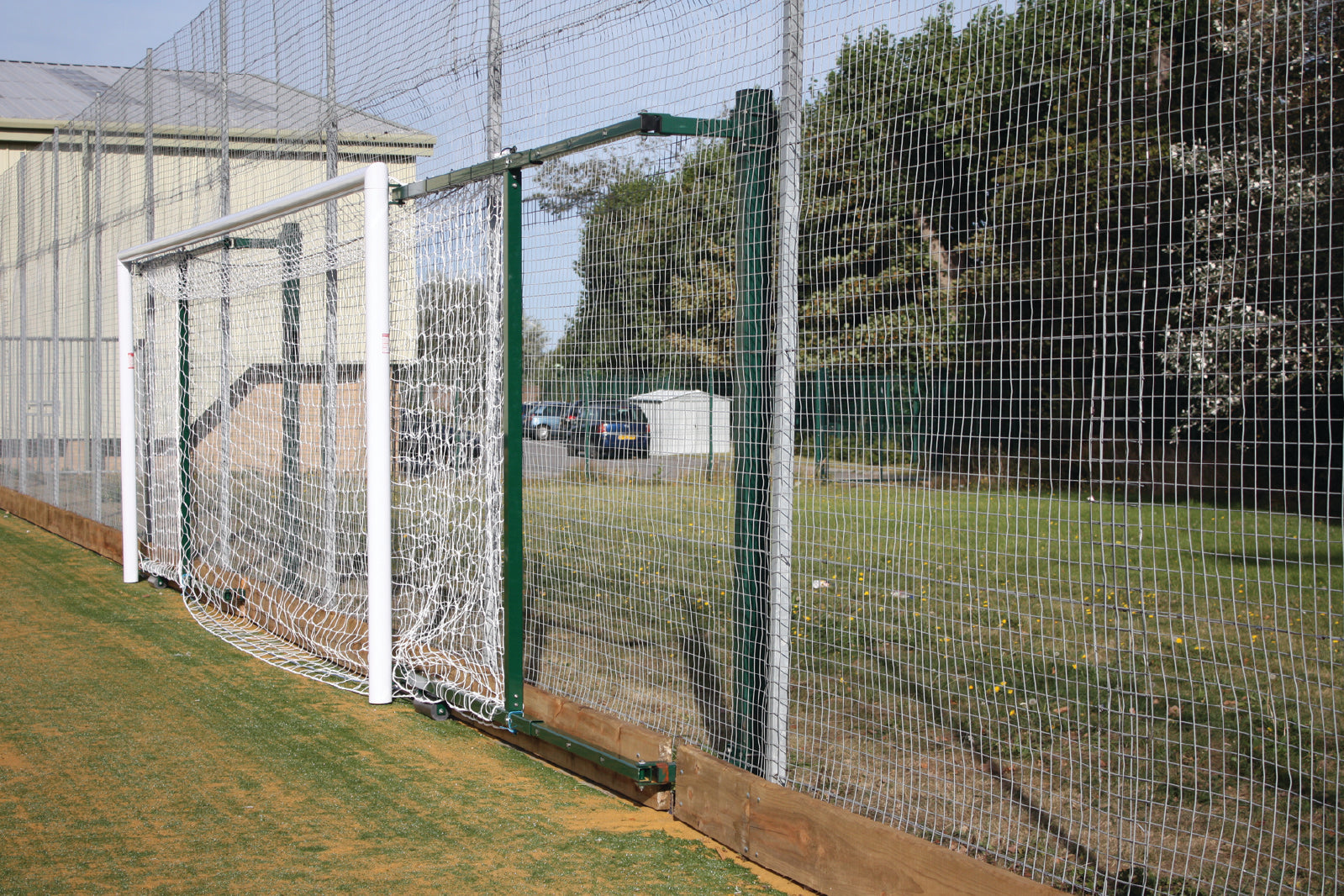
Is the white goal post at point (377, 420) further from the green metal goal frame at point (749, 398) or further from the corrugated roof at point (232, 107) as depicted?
the green metal goal frame at point (749, 398)

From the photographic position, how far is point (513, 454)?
473cm

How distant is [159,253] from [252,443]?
1.94 meters

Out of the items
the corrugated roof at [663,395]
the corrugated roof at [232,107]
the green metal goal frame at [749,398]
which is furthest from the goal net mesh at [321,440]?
the green metal goal frame at [749,398]

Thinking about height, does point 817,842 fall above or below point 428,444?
below

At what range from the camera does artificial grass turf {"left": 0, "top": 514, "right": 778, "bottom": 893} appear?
3412 mm

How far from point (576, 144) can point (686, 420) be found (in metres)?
1.16

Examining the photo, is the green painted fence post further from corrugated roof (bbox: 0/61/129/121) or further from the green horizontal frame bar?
corrugated roof (bbox: 0/61/129/121)

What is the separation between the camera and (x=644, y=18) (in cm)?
419

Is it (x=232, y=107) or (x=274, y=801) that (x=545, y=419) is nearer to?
(x=274, y=801)

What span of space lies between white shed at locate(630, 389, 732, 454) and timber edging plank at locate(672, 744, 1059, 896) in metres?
1.13

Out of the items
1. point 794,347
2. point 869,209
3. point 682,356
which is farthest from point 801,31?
point 682,356

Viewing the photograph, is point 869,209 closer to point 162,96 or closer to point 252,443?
point 252,443

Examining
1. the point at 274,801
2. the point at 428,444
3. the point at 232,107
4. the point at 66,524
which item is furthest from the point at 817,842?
the point at 66,524

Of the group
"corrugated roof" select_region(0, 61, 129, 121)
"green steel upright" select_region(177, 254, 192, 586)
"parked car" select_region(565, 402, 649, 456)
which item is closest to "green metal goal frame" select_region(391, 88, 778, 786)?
"parked car" select_region(565, 402, 649, 456)
